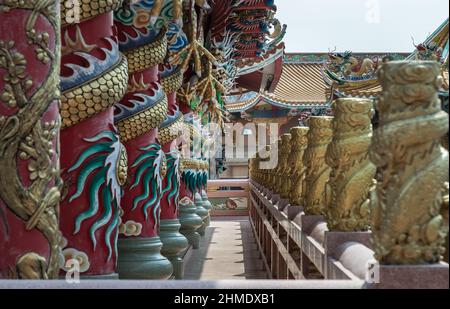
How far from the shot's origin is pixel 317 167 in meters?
4.42

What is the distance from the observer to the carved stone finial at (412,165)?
7.43ft

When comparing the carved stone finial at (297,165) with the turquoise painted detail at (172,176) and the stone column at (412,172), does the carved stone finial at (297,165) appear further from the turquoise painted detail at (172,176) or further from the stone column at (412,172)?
the stone column at (412,172)

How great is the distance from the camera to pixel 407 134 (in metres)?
2.26

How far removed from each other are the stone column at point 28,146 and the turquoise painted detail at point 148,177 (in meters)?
2.20

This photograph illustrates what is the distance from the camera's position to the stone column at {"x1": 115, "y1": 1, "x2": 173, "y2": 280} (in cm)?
528

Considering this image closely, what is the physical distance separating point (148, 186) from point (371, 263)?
3215 mm

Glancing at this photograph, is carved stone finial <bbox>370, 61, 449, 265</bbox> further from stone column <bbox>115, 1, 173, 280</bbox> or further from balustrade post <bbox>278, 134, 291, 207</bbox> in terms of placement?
balustrade post <bbox>278, 134, 291, 207</bbox>

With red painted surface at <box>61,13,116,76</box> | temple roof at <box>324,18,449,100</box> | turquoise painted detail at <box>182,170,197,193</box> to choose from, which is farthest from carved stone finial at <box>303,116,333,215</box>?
temple roof at <box>324,18,449,100</box>

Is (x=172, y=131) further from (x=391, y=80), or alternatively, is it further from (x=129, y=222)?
(x=391, y=80)

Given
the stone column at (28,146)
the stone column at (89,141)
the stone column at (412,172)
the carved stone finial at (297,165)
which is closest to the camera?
the stone column at (412,172)

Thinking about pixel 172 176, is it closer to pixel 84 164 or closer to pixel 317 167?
pixel 317 167

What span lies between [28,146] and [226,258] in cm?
772

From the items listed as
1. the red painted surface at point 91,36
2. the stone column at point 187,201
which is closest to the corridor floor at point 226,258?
the stone column at point 187,201
